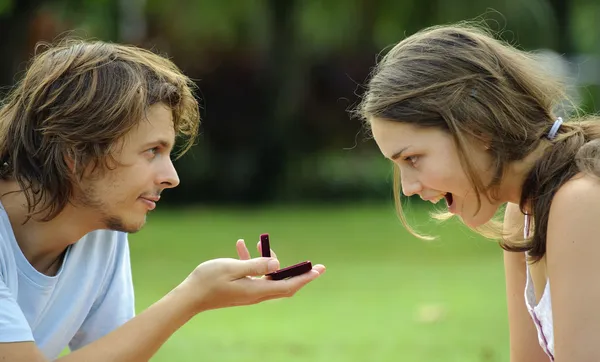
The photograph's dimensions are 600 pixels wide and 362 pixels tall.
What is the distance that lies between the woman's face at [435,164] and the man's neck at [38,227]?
1145 millimetres

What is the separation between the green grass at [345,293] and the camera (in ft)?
21.0

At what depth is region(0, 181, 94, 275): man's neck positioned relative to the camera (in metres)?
3.63

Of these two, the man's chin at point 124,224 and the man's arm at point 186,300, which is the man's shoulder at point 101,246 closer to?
the man's chin at point 124,224

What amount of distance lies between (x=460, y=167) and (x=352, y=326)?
385 centimetres

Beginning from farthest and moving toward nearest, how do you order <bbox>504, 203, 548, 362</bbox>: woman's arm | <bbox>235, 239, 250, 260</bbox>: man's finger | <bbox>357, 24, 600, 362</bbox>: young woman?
<bbox>504, 203, 548, 362</bbox>: woman's arm → <bbox>235, 239, 250, 260</bbox>: man's finger → <bbox>357, 24, 600, 362</bbox>: young woman

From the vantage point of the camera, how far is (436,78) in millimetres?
3377

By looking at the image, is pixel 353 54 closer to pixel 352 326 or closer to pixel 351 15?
pixel 351 15

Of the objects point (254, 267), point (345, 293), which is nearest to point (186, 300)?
point (254, 267)

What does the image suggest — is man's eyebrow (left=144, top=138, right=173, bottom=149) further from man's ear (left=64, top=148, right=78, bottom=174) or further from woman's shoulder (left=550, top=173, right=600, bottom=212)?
woman's shoulder (left=550, top=173, right=600, bottom=212)

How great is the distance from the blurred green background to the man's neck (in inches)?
188

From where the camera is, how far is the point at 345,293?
8164 millimetres

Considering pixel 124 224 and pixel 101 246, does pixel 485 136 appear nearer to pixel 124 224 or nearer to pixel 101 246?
pixel 124 224

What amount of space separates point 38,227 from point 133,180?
1.37 ft

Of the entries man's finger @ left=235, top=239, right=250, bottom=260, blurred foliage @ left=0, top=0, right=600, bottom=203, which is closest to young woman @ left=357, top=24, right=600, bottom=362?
man's finger @ left=235, top=239, right=250, bottom=260
